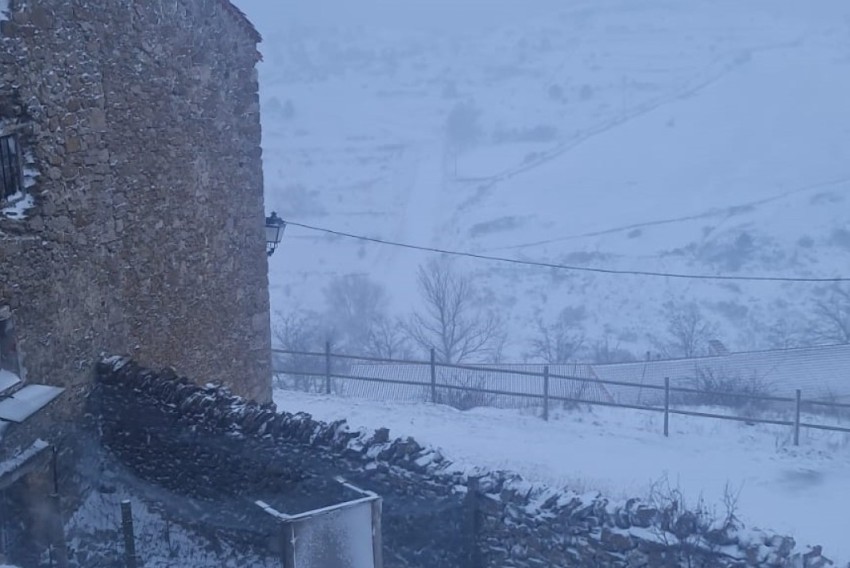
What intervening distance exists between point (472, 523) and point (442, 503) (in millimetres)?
259

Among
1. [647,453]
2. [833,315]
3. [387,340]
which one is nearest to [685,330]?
[833,315]

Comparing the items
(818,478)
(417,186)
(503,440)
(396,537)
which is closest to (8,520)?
(396,537)

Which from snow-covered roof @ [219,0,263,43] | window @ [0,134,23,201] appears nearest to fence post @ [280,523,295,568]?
window @ [0,134,23,201]

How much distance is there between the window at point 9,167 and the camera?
19.7ft

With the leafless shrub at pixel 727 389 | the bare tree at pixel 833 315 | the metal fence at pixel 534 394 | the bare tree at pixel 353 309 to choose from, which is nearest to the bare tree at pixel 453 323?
the bare tree at pixel 353 309

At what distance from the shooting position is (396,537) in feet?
21.3

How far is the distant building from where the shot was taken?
611cm

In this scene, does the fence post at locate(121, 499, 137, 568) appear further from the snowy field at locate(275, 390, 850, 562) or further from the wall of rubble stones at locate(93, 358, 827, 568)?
the snowy field at locate(275, 390, 850, 562)

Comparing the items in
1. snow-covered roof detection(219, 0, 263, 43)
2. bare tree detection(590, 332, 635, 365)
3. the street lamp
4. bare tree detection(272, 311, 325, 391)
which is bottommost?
bare tree detection(590, 332, 635, 365)

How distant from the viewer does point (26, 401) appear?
19.4 feet

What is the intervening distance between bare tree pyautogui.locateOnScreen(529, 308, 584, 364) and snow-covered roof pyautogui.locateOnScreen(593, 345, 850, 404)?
9492mm

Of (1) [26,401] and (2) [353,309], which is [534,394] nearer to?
(1) [26,401]

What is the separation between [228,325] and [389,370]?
490 inches

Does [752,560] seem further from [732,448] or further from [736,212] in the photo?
[736,212]
